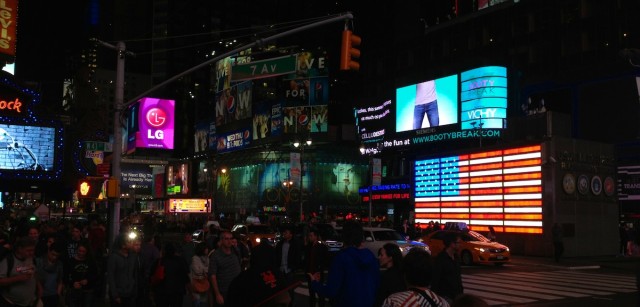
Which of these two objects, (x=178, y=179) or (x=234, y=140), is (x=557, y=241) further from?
(x=178, y=179)

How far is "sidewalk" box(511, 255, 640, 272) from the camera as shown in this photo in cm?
2755

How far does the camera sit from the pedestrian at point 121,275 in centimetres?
979

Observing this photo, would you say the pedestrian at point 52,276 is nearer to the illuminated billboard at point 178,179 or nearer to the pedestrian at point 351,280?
the pedestrian at point 351,280

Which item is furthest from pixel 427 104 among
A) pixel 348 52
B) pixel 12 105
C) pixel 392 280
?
pixel 392 280

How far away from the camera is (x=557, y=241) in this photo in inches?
1164

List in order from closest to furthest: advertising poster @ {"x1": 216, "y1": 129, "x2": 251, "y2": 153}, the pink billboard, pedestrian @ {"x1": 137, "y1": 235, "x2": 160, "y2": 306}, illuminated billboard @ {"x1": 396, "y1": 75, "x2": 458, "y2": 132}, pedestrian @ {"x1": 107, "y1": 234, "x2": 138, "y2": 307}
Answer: pedestrian @ {"x1": 107, "y1": 234, "x2": 138, "y2": 307}, pedestrian @ {"x1": 137, "y1": 235, "x2": 160, "y2": 306}, the pink billboard, illuminated billboard @ {"x1": 396, "y1": 75, "x2": 458, "y2": 132}, advertising poster @ {"x1": 216, "y1": 129, "x2": 251, "y2": 153}

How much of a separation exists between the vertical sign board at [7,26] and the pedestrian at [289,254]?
1580 centimetres

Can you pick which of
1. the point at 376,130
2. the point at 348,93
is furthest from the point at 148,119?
the point at 348,93

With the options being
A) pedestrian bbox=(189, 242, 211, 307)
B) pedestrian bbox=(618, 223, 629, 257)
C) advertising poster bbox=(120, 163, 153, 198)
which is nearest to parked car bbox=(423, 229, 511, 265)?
pedestrian bbox=(618, 223, 629, 257)

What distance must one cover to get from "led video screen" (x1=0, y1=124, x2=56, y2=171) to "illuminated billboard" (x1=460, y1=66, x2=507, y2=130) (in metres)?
31.7

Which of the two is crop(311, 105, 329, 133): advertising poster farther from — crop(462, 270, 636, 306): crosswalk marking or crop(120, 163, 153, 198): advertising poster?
crop(462, 270, 636, 306): crosswalk marking

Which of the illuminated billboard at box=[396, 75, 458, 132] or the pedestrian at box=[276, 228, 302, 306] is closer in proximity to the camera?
the pedestrian at box=[276, 228, 302, 306]

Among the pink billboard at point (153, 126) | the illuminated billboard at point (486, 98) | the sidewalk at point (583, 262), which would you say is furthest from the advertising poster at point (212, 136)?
the pink billboard at point (153, 126)

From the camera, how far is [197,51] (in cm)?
13162
